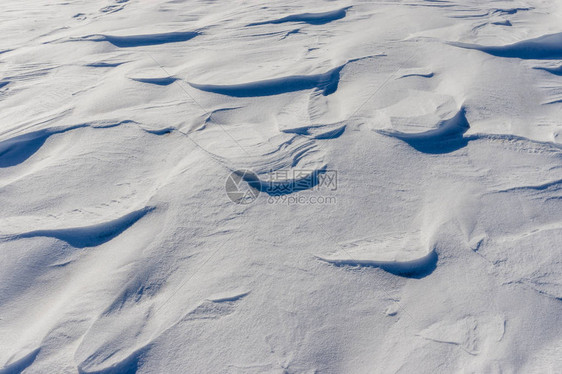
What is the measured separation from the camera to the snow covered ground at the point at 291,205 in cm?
101

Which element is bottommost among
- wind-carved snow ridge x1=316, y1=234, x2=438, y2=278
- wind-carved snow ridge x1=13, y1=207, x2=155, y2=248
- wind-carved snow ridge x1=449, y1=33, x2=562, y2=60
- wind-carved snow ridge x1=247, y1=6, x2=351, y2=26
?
wind-carved snow ridge x1=316, y1=234, x2=438, y2=278

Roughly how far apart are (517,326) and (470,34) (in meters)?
1.76

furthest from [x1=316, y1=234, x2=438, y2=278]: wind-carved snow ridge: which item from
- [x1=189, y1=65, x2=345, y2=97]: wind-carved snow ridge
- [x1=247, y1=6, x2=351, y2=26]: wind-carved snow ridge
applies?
[x1=247, y1=6, x2=351, y2=26]: wind-carved snow ridge

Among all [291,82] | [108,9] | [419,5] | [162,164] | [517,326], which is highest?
[108,9]

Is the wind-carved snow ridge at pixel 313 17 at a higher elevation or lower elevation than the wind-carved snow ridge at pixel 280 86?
higher

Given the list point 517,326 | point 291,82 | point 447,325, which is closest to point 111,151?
point 291,82

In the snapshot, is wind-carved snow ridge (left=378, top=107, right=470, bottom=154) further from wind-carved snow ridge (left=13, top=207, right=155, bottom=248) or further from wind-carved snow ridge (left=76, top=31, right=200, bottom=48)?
wind-carved snow ridge (left=76, top=31, right=200, bottom=48)

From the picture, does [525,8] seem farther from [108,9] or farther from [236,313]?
[108,9]

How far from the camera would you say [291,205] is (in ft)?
4.35

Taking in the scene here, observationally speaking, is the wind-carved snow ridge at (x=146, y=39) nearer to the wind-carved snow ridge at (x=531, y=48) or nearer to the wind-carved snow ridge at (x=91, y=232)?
the wind-carved snow ridge at (x=91, y=232)

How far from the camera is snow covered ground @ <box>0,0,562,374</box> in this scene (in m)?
1.01

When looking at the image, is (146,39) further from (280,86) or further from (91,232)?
(91,232)

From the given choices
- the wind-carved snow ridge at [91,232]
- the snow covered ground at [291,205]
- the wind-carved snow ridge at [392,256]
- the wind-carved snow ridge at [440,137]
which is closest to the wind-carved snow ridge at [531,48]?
the snow covered ground at [291,205]

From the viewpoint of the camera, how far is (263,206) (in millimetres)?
1320
